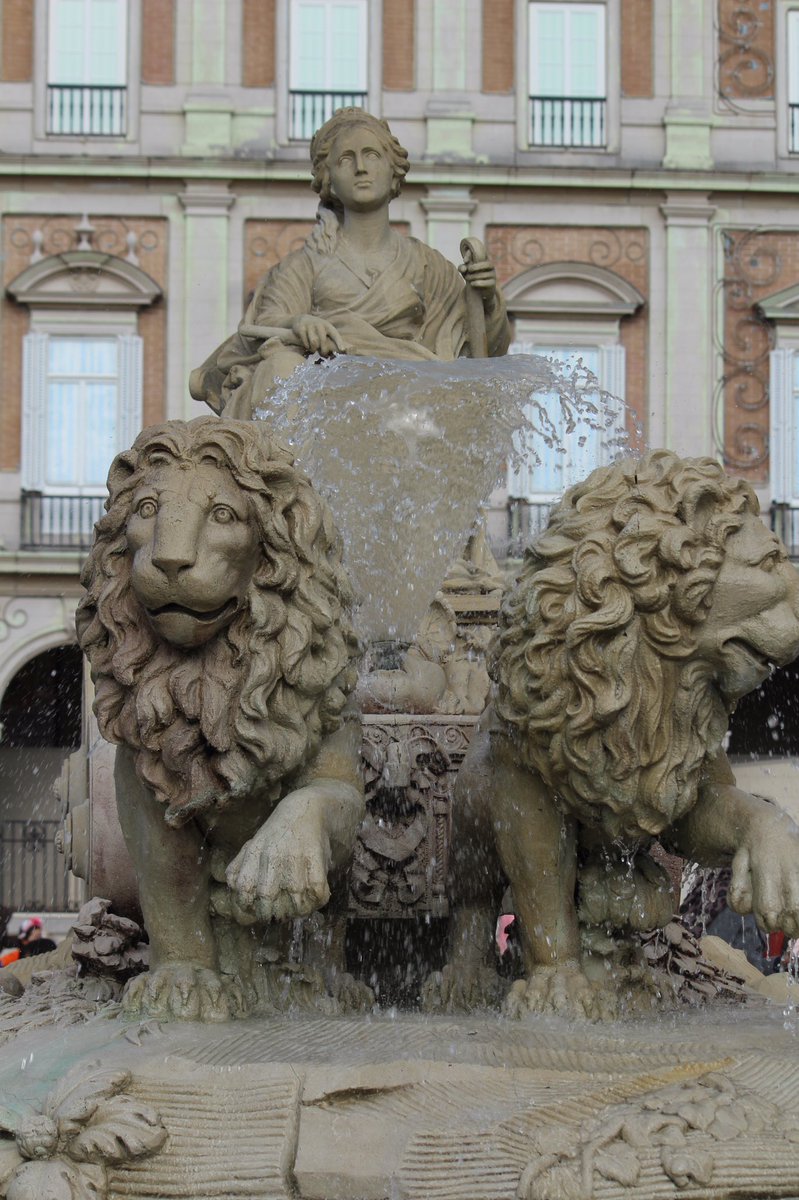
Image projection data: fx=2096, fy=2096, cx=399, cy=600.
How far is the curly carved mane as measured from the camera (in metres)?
3.71

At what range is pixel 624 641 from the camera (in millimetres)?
3721

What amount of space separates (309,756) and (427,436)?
8.63 feet

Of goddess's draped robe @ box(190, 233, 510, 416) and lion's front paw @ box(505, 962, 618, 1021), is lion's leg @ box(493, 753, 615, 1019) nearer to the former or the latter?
lion's front paw @ box(505, 962, 618, 1021)

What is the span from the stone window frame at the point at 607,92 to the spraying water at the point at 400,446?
19.1m

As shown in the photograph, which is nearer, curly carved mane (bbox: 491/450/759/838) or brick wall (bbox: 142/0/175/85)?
curly carved mane (bbox: 491/450/759/838)

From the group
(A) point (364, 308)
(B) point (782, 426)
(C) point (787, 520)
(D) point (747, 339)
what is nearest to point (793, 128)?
(D) point (747, 339)

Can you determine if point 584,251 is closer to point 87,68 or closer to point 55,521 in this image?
point 87,68

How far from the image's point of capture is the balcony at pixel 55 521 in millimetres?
23484

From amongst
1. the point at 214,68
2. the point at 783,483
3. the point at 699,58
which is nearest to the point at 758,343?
the point at 783,483

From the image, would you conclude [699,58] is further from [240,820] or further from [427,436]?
[240,820]

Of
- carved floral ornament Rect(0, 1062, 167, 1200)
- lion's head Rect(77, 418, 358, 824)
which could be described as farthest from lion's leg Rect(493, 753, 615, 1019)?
carved floral ornament Rect(0, 1062, 167, 1200)

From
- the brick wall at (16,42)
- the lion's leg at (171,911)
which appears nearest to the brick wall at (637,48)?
the brick wall at (16,42)

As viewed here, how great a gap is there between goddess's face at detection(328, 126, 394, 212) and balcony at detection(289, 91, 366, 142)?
18383 mm

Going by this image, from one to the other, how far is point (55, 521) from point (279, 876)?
20497 millimetres
